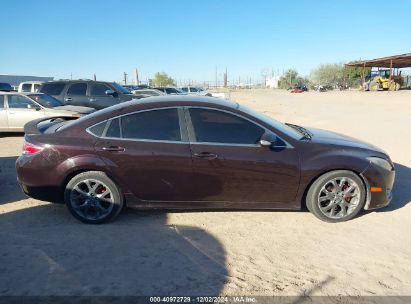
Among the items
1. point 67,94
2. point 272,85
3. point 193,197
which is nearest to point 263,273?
point 193,197

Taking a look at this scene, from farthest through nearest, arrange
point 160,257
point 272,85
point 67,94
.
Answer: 1. point 272,85
2. point 67,94
3. point 160,257

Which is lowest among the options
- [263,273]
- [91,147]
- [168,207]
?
[263,273]

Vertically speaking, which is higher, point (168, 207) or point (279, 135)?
point (279, 135)

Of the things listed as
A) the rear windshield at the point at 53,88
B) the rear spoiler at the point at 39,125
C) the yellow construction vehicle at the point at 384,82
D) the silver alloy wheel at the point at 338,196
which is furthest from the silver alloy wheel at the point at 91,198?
the yellow construction vehicle at the point at 384,82

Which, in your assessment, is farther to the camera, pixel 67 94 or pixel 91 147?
pixel 67 94

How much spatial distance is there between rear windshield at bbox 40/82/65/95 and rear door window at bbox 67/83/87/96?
0.35 meters

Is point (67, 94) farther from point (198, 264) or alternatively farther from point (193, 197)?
point (198, 264)

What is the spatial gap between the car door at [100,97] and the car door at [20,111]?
2.48m

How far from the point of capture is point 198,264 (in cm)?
345

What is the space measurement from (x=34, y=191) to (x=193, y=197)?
199 centimetres

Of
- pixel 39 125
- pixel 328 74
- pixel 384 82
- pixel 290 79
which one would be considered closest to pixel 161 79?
pixel 384 82

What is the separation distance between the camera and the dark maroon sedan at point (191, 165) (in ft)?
13.9

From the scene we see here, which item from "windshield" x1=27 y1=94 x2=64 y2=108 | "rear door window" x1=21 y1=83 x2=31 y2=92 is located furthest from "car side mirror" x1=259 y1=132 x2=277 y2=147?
"rear door window" x1=21 y1=83 x2=31 y2=92

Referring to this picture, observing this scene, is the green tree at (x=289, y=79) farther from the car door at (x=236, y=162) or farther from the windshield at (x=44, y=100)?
the car door at (x=236, y=162)
